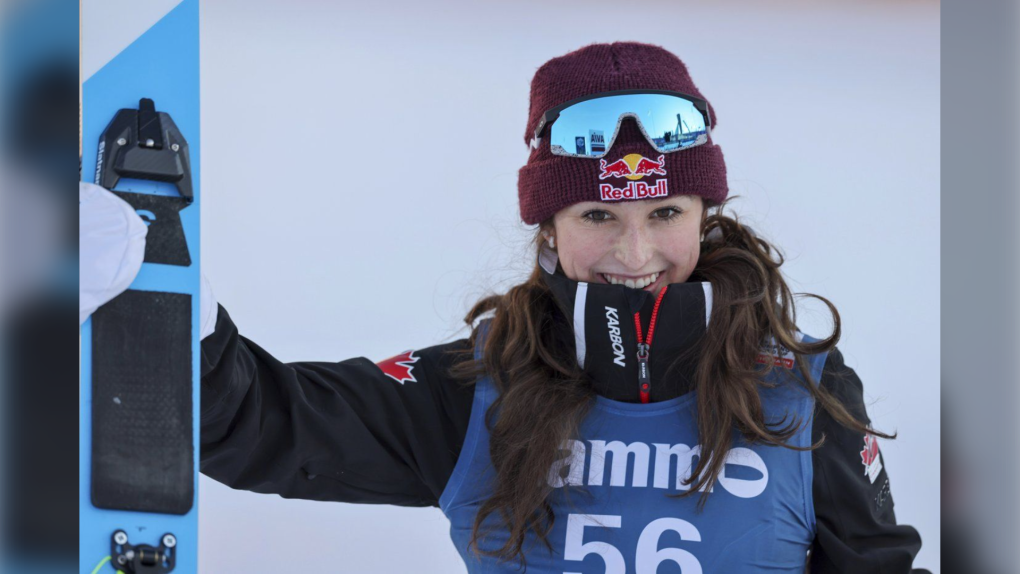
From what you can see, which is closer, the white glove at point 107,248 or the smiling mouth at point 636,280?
the white glove at point 107,248

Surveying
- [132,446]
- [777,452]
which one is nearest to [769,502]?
[777,452]

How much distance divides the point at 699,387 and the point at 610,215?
1.09 feet

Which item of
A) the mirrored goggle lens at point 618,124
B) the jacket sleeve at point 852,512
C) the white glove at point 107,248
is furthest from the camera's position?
the mirrored goggle lens at point 618,124

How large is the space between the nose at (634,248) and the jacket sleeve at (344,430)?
0.38 meters

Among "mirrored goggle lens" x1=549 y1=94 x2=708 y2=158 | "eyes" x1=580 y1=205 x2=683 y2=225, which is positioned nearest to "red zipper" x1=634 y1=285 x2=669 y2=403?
"eyes" x1=580 y1=205 x2=683 y2=225

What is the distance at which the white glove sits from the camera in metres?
1.24

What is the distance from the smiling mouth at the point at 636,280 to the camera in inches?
70.1

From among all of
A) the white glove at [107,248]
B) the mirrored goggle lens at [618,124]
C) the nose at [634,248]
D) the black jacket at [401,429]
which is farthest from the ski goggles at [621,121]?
the white glove at [107,248]

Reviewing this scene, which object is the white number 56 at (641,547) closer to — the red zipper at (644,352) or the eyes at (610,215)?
the red zipper at (644,352)

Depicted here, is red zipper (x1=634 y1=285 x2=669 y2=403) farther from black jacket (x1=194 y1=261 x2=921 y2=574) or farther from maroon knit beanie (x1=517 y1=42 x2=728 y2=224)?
maroon knit beanie (x1=517 y1=42 x2=728 y2=224)

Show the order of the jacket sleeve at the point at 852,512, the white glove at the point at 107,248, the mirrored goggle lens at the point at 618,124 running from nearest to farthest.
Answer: the white glove at the point at 107,248
the jacket sleeve at the point at 852,512
the mirrored goggle lens at the point at 618,124

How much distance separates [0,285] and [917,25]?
12.0 ft

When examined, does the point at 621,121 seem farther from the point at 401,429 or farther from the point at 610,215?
the point at 401,429

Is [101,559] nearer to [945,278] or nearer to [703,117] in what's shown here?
[945,278]
